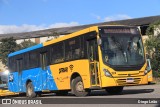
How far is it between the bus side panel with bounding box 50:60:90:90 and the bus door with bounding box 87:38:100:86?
216 mm

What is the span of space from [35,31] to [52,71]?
57503mm

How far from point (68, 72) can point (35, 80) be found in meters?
4.66

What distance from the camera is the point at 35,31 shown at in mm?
77812

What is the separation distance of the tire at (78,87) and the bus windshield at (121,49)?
2.16 metres

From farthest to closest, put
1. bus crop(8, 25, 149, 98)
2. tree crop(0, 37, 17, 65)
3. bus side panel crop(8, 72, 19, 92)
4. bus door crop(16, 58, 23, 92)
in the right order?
tree crop(0, 37, 17, 65) → bus side panel crop(8, 72, 19, 92) → bus door crop(16, 58, 23, 92) → bus crop(8, 25, 149, 98)

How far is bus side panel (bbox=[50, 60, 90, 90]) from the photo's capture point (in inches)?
691

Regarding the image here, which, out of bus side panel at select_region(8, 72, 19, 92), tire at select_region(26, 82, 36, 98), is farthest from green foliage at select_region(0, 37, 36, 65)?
tire at select_region(26, 82, 36, 98)

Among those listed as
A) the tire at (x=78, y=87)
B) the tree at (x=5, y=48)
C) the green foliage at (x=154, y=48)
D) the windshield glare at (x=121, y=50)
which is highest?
the tree at (x=5, y=48)

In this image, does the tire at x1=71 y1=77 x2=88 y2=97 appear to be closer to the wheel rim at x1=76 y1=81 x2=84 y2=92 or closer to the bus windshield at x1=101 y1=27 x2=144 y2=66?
the wheel rim at x1=76 y1=81 x2=84 y2=92

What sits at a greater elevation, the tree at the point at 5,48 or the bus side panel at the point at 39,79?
the tree at the point at 5,48

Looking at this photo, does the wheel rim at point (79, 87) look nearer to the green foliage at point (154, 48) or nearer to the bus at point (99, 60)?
the bus at point (99, 60)

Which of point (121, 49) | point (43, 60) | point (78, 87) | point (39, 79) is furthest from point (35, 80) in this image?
point (121, 49)

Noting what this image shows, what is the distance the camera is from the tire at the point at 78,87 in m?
18.1

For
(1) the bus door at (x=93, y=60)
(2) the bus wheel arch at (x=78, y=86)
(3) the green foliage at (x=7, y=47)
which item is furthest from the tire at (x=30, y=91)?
(3) the green foliage at (x=7, y=47)
